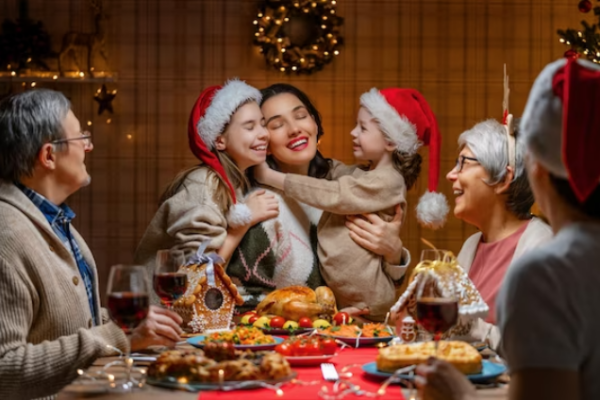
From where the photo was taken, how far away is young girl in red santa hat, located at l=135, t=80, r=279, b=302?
361 centimetres

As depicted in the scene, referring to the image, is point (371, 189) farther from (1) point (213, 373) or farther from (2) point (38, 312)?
(1) point (213, 373)

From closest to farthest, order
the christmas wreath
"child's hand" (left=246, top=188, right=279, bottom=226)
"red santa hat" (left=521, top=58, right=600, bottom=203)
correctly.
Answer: "red santa hat" (left=521, top=58, right=600, bottom=203)
"child's hand" (left=246, top=188, right=279, bottom=226)
the christmas wreath

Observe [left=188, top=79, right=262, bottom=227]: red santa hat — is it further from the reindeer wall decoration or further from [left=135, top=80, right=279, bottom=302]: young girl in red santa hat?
the reindeer wall decoration

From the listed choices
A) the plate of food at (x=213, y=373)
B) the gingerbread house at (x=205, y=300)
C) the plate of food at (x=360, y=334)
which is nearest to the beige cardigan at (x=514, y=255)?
the plate of food at (x=360, y=334)

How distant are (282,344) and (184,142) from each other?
3.59m

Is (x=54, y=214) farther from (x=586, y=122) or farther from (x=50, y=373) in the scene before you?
(x=586, y=122)

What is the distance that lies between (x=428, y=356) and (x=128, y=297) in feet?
2.28

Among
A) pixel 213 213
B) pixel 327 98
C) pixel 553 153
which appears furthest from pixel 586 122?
pixel 327 98

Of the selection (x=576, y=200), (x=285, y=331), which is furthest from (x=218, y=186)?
(x=576, y=200)

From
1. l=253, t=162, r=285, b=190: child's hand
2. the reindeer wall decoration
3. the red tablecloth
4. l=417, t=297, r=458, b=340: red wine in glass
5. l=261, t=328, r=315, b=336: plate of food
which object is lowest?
l=261, t=328, r=315, b=336: plate of food

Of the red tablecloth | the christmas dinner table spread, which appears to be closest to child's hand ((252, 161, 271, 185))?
the red tablecloth

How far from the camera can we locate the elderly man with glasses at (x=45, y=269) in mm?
2246

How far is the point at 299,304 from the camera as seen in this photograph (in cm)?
294

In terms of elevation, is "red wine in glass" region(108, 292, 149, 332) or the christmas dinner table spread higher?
"red wine in glass" region(108, 292, 149, 332)
